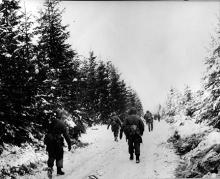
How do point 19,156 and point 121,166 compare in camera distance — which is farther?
point 19,156

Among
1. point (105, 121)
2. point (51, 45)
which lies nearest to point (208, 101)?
point (51, 45)

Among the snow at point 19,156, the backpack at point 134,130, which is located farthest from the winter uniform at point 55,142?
the backpack at point 134,130

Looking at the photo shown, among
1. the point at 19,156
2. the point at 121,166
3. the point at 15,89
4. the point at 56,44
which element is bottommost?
the point at 121,166

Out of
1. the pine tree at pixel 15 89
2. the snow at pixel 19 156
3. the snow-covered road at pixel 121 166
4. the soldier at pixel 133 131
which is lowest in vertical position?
the snow-covered road at pixel 121 166

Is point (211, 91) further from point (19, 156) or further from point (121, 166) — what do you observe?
point (19, 156)

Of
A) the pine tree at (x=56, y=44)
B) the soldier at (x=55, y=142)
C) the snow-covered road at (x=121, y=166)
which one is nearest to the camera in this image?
the snow-covered road at (x=121, y=166)

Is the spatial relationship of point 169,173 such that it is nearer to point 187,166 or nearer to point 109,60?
point 187,166

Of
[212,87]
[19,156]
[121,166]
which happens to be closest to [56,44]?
[212,87]

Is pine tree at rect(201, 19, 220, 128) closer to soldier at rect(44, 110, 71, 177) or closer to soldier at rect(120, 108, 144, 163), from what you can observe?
soldier at rect(120, 108, 144, 163)

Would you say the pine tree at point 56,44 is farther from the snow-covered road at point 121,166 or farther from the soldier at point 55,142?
the soldier at point 55,142

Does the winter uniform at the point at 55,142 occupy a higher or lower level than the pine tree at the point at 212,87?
lower

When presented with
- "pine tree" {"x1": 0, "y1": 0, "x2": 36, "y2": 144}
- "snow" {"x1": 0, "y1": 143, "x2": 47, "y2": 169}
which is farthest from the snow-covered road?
"pine tree" {"x1": 0, "y1": 0, "x2": 36, "y2": 144}

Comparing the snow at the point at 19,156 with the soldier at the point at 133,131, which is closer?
the snow at the point at 19,156

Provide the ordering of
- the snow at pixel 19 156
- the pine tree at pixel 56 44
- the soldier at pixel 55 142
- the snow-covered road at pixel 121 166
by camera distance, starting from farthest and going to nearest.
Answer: the pine tree at pixel 56 44 → the snow at pixel 19 156 → the soldier at pixel 55 142 → the snow-covered road at pixel 121 166
